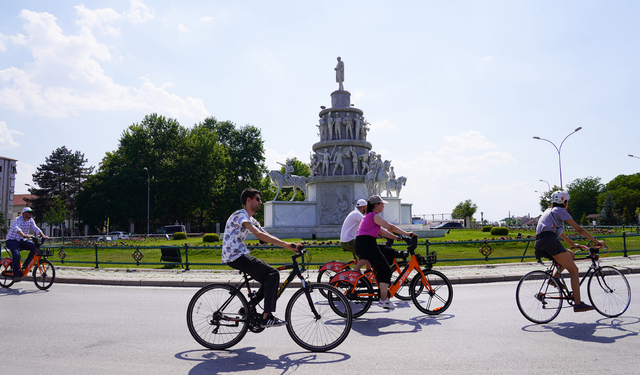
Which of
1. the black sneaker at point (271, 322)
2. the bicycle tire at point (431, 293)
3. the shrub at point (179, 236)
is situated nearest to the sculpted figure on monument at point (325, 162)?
the shrub at point (179, 236)

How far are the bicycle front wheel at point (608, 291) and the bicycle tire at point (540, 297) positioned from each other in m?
0.56

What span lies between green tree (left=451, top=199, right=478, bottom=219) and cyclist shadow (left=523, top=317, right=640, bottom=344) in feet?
314

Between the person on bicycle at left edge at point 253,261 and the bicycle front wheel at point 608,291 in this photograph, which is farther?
the bicycle front wheel at point 608,291

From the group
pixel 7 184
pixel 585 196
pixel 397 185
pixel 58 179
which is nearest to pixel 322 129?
pixel 397 185

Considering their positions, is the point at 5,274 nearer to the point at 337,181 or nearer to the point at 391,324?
the point at 391,324

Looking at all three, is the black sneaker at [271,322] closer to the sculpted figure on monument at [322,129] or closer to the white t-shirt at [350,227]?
the white t-shirt at [350,227]

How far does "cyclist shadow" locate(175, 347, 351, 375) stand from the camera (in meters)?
4.54

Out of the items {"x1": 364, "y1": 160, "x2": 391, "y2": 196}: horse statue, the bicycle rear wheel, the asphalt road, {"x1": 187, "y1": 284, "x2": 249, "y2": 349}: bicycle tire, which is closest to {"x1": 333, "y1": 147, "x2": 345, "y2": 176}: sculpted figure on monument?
{"x1": 364, "y1": 160, "x2": 391, "y2": 196}: horse statue

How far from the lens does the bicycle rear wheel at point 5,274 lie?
1088 centimetres

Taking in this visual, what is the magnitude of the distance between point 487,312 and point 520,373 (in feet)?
10.2

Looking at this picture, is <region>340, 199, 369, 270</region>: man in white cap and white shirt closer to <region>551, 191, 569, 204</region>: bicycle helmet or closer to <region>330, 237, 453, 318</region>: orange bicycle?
<region>330, 237, 453, 318</region>: orange bicycle

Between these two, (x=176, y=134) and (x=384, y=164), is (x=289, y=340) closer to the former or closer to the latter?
(x=384, y=164)

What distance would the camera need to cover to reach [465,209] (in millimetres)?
102125

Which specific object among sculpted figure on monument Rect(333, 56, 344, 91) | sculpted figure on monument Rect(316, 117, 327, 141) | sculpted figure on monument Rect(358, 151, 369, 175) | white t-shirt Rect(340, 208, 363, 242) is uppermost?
sculpted figure on monument Rect(333, 56, 344, 91)
